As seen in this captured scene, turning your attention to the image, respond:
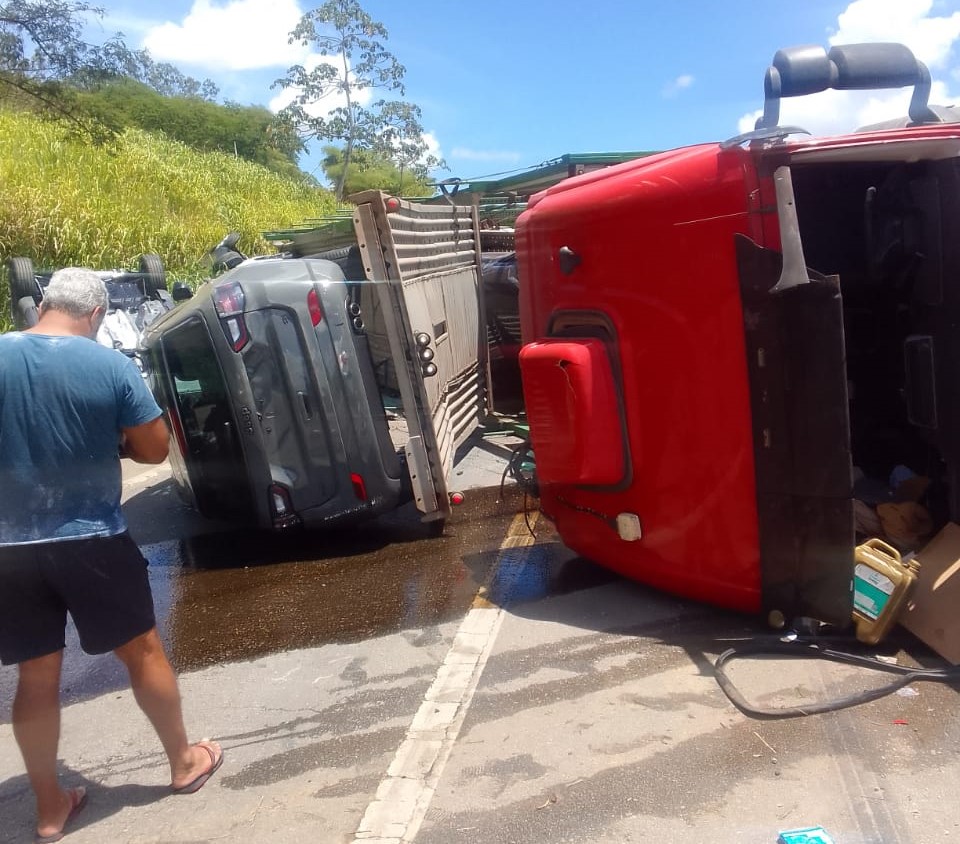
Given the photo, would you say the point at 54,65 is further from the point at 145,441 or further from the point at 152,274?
the point at 145,441

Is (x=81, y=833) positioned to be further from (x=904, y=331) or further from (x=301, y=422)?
(x=904, y=331)

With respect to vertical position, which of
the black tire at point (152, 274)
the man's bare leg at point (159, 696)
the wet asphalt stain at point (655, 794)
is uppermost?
the black tire at point (152, 274)

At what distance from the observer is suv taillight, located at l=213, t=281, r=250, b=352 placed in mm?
4883

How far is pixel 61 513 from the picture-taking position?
2.64m

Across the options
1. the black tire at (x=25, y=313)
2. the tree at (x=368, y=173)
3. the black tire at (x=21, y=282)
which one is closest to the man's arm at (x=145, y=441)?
the black tire at (x=25, y=313)

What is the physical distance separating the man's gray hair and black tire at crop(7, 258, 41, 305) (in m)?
8.87

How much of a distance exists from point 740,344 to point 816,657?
52.5 inches

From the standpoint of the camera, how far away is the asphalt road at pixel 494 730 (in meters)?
2.63

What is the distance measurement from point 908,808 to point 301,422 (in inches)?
Answer: 141

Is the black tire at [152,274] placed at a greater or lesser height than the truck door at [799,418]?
greater

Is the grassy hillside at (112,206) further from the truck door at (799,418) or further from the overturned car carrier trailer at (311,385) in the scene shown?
the truck door at (799,418)

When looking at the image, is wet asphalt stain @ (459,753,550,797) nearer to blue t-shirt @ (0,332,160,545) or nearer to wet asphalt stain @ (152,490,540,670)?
wet asphalt stain @ (152,490,540,670)

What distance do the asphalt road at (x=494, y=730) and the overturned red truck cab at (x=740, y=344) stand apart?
0.44 m

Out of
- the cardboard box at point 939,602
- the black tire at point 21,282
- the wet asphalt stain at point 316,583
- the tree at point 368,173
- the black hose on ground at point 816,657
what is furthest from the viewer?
the tree at point 368,173
